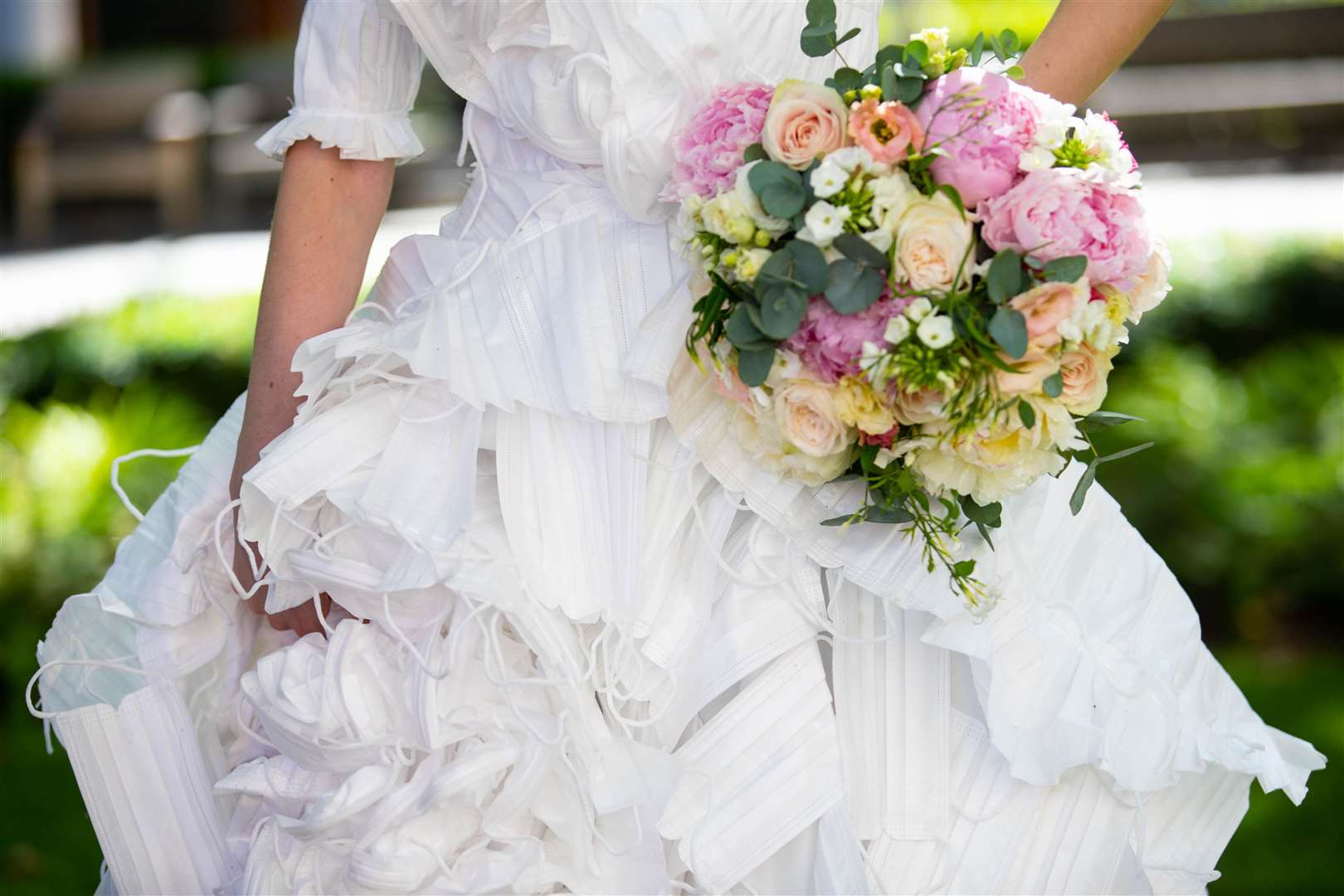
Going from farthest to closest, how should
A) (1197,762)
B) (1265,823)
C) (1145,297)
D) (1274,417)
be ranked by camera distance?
(1274,417)
(1265,823)
(1197,762)
(1145,297)

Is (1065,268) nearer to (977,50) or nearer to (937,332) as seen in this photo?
(937,332)

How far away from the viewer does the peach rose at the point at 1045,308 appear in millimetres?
1271

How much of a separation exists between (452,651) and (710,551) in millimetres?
272

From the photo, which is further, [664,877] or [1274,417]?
[1274,417]

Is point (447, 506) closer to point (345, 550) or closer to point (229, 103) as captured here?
point (345, 550)

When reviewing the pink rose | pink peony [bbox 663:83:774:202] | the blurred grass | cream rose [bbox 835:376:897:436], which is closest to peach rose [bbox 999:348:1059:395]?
cream rose [bbox 835:376:897:436]

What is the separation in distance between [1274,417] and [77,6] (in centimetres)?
1352

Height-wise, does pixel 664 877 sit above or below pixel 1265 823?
above

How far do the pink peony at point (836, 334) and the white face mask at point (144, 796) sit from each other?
0.84 metres

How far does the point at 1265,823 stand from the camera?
3.15 m

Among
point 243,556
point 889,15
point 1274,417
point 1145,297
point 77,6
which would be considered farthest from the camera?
point 77,6

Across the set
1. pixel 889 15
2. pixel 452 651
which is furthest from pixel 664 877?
pixel 889 15

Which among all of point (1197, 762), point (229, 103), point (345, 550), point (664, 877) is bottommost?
point (229, 103)

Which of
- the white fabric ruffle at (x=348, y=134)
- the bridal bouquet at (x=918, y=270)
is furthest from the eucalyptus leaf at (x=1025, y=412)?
the white fabric ruffle at (x=348, y=134)
